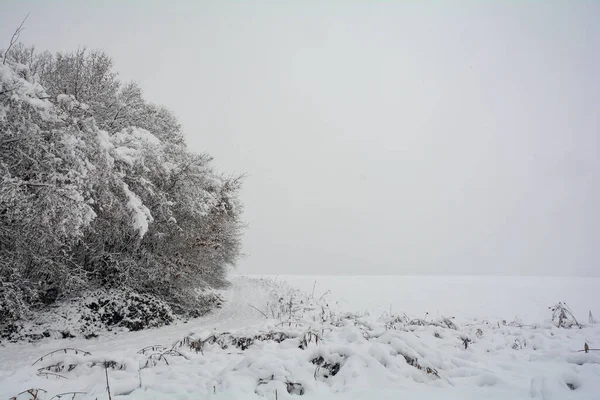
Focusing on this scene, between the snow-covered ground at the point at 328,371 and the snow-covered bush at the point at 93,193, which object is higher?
the snow-covered bush at the point at 93,193

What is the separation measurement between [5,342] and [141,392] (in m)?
7.82

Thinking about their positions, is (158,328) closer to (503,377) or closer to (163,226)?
(163,226)

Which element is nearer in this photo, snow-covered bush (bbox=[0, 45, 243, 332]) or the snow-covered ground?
the snow-covered ground

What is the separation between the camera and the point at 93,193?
28.2ft

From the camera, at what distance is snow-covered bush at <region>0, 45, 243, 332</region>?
260 inches

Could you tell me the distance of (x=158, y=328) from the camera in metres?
10.4

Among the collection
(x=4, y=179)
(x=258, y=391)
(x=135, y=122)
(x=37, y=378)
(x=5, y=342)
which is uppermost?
(x=135, y=122)

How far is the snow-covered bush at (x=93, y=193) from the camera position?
6.60 metres

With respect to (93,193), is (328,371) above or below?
below

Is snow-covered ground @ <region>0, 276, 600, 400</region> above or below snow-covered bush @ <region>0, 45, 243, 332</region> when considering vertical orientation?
below

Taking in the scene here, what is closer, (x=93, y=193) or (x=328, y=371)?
(x=328, y=371)

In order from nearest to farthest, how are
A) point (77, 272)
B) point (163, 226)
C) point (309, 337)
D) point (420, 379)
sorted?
1. point (420, 379)
2. point (309, 337)
3. point (77, 272)
4. point (163, 226)

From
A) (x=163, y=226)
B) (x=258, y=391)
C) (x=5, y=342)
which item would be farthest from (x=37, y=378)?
(x=163, y=226)

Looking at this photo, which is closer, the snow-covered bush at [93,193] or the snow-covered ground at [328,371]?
the snow-covered ground at [328,371]
